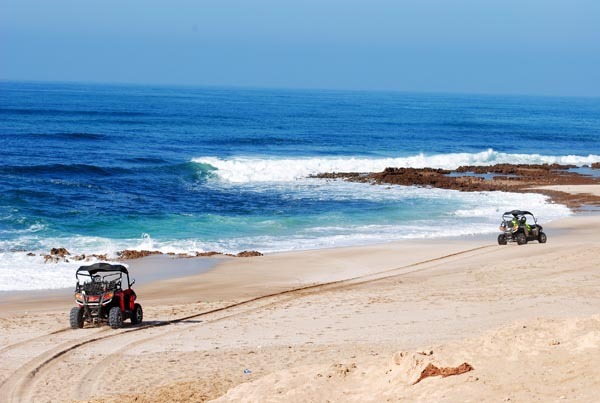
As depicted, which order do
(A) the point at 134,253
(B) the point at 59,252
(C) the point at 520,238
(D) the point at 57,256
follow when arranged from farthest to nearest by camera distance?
1. (C) the point at 520,238
2. (A) the point at 134,253
3. (B) the point at 59,252
4. (D) the point at 57,256

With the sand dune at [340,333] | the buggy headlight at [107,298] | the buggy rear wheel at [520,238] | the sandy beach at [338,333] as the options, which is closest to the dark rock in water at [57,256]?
the sandy beach at [338,333]

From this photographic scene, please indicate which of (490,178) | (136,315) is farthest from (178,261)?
(490,178)

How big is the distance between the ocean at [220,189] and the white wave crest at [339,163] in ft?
0.43

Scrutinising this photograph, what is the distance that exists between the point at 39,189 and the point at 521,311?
27803 millimetres

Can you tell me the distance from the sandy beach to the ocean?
147 inches

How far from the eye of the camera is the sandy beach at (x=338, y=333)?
9.80 metres

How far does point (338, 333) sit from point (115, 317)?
4.37 metres

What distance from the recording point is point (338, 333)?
15.2 m

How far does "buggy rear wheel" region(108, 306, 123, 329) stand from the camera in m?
15.9

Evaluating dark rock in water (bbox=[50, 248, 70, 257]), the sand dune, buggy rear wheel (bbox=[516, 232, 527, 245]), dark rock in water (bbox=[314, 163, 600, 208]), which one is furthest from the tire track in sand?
dark rock in water (bbox=[314, 163, 600, 208])

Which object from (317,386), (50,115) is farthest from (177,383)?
(50,115)

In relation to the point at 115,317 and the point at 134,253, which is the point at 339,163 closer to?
the point at 134,253

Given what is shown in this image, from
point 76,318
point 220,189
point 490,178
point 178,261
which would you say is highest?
point 490,178

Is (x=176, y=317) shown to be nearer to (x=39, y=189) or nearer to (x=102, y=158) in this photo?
(x=39, y=189)
